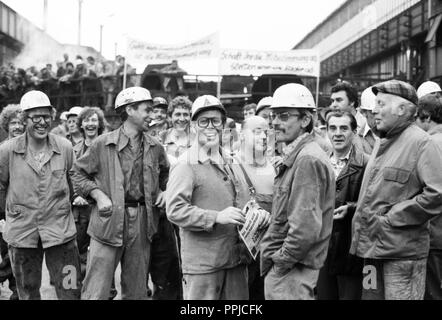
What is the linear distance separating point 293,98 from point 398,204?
104 centimetres

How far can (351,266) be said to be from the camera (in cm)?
464

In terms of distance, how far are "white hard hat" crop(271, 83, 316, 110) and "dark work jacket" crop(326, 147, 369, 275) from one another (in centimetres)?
98

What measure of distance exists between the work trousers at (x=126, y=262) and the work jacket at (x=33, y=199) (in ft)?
1.47

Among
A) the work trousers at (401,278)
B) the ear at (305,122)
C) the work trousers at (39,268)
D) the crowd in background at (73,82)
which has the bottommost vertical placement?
the work trousers at (39,268)

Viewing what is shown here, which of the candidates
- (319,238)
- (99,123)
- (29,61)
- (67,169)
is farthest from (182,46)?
(29,61)

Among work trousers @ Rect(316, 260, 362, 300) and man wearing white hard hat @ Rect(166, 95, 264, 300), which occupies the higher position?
man wearing white hard hat @ Rect(166, 95, 264, 300)

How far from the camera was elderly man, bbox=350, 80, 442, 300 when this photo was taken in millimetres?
3998

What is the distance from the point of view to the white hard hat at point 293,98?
392cm

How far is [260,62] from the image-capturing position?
1232cm

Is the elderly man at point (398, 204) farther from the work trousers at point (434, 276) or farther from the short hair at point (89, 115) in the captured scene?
the short hair at point (89, 115)

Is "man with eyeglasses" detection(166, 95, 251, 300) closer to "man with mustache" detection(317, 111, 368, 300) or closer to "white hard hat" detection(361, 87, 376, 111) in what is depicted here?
"man with mustache" detection(317, 111, 368, 300)

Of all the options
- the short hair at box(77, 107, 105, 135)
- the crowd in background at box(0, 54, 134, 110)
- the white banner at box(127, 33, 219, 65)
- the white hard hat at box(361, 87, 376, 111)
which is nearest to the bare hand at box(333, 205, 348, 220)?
the white hard hat at box(361, 87, 376, 111)

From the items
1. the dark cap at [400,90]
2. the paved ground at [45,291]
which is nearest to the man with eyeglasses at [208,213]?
the dark cap at [400,90]
